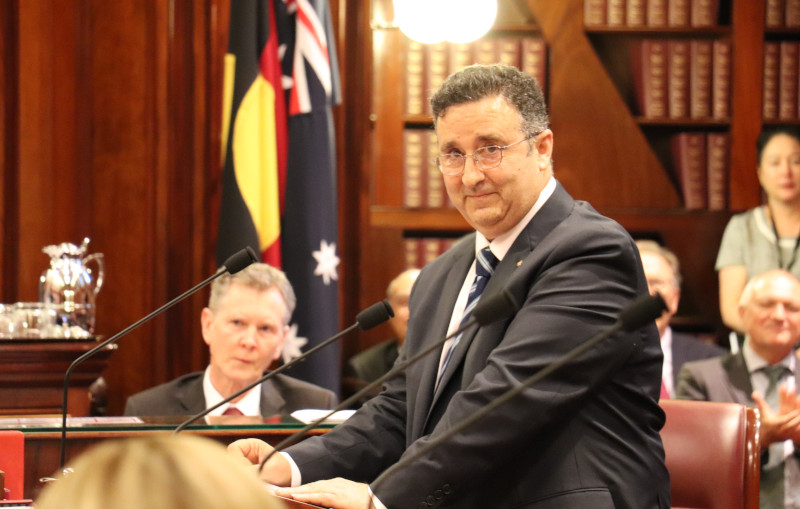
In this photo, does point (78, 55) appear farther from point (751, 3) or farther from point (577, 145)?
point (751, 3)

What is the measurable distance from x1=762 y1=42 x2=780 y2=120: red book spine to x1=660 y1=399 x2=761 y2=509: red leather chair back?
3.36 meters

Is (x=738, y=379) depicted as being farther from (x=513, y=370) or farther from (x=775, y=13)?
(x=775, y=13)

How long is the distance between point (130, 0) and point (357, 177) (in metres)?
1.33

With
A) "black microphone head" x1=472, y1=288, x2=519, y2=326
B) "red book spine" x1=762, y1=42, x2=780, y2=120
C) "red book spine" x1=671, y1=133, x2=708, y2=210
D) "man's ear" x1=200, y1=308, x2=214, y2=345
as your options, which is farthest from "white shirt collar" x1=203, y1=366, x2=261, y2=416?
"red book spine" x1=762, y1=42, x2=780, y2=120

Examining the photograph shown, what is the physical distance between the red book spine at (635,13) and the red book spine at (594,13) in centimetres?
12

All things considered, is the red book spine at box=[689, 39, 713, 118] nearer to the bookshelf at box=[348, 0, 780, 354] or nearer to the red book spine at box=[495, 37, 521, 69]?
the bookshelf at box=[348, 0, 780, 354]

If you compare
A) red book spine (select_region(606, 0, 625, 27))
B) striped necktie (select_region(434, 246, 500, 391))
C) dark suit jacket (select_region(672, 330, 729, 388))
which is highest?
red book spine (select_region(606, 0, 625, 27))

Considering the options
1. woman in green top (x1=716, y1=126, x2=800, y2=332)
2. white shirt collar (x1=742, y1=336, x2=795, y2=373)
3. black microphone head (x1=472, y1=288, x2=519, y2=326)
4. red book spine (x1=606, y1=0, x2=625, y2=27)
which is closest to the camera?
black microphone head (x1=472, y1=288, x2=519, y2=326)

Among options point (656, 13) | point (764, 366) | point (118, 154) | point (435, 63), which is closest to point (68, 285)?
point (118, 154)

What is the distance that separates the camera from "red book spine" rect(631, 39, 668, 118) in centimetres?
532

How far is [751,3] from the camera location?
5.29 meters

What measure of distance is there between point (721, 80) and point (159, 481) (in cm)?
499

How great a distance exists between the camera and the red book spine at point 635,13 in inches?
208

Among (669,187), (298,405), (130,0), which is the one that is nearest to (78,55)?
(130,0)
